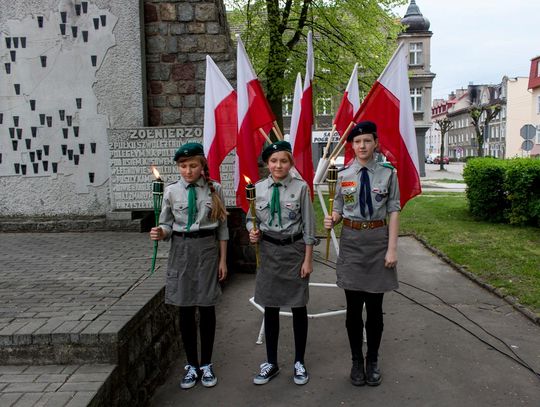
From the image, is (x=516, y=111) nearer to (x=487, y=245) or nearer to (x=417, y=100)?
(x=417, y=100)

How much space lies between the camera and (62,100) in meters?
7.96

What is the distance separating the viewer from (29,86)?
7980 mm

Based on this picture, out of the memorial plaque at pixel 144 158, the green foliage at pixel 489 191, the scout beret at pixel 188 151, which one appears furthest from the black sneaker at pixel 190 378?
the green foliage at pixel 489 191

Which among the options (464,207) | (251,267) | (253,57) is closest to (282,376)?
(251,267)

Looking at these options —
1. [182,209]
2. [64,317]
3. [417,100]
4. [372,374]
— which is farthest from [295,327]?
[417,100]

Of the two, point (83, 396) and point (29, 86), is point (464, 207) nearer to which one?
point (29, 86)

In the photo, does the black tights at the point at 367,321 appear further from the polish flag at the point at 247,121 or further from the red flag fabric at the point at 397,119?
the polish flag at the point at 247,121

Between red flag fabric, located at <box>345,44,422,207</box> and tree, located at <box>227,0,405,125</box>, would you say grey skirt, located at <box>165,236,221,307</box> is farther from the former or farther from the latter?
tree, located at <box>227,0,405,125</box>

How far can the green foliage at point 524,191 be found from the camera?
36.4 ft

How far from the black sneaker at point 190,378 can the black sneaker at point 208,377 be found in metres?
0.06

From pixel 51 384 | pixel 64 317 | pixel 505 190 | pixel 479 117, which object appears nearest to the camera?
pixel 51 384

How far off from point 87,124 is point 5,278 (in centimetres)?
339

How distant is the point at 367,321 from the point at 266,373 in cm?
88

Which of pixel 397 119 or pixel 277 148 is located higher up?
pixel 397 119
